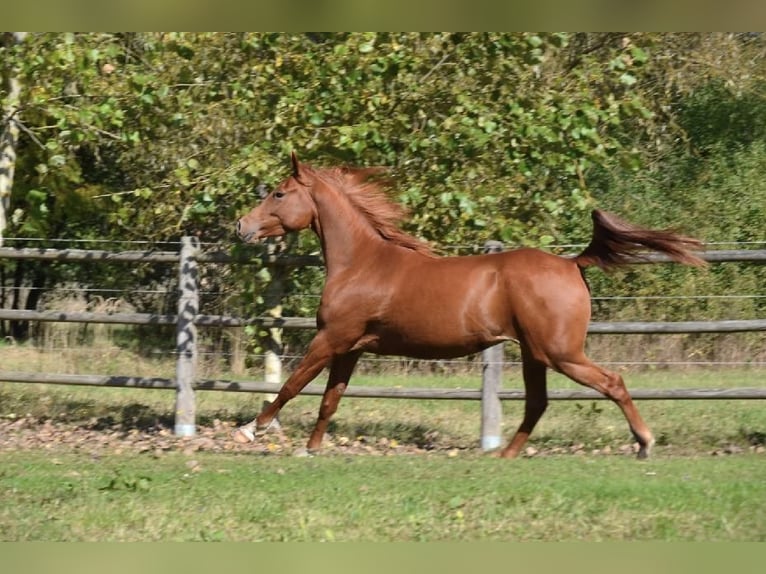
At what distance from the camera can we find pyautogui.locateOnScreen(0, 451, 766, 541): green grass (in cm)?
A: 602

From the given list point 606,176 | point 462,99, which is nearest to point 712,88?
point 606,176

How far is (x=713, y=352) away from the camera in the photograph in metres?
13.2

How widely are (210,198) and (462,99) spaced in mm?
2457

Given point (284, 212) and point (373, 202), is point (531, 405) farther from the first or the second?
point (284, 212)

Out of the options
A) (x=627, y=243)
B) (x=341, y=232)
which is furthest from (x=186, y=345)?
(x=627, y=243)

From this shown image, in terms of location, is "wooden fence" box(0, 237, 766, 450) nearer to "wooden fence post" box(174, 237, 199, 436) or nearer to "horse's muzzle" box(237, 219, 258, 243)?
"wooden fence post" box(174, 237, 199, 436)

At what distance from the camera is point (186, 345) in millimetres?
10164

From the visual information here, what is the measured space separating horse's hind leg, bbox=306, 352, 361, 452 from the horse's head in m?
1.19

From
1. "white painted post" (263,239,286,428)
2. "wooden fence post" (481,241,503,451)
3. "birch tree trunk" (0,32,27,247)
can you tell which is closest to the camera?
"wooden fence post" (481,241,503,451)

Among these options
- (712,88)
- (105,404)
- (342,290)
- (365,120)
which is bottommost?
(105,404)

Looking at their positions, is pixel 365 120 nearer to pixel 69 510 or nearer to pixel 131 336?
pixel 69 510

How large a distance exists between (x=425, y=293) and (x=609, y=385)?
1.61 meters

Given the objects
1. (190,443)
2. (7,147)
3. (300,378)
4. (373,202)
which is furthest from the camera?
(7,147)

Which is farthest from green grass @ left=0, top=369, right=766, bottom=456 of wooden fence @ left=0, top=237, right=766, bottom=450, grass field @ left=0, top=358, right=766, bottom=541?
wooden fence @ left=0, top=237, right=766, bottom=450
